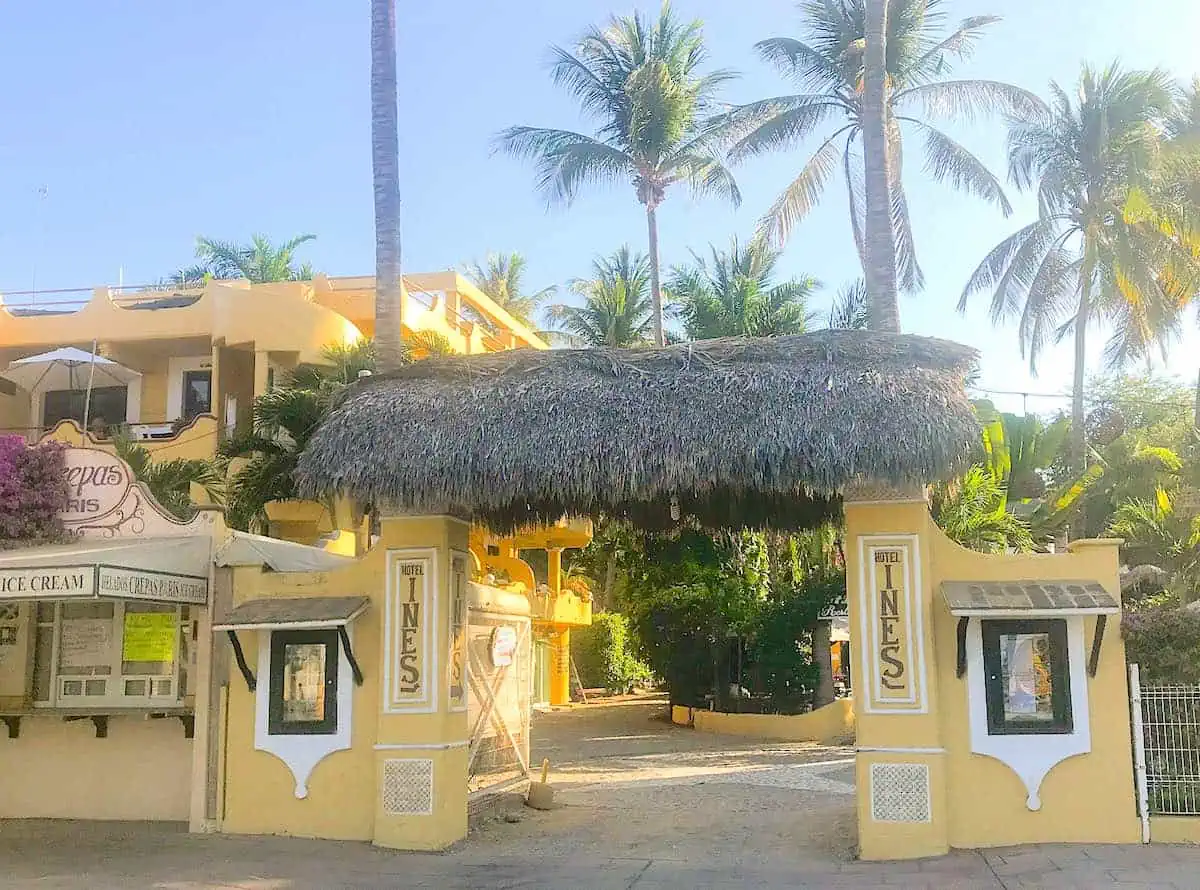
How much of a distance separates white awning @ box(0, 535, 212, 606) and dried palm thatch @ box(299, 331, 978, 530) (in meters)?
1.41

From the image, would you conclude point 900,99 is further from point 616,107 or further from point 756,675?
point 756,675

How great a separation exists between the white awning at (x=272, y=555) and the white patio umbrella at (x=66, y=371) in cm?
831

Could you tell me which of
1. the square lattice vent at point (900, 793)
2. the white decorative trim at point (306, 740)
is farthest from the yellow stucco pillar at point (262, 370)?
the square lattice vent at point (900, 793)

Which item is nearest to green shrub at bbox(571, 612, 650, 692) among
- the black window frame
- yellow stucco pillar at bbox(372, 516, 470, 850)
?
the black window frame

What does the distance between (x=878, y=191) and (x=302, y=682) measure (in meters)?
9.86

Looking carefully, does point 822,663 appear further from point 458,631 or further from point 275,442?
point 458,631

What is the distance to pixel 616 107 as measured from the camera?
25422 millimetres

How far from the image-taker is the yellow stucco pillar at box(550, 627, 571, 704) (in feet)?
102

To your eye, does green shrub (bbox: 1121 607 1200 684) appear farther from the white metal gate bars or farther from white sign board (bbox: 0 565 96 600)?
white sign board (bbox: 0 565 96 600)

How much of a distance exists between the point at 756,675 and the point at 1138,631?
14932mm

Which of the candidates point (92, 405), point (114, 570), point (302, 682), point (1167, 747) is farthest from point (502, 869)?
point (92, 405)

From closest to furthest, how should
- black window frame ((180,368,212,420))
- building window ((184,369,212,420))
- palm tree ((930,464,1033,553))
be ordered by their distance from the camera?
1. palm tree ((930,464,1033,553))
2. black window frame ((180,368,212,420))
3. building window ((184,369,212,420))

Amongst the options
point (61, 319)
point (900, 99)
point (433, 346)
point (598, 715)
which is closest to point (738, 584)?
point (598, 715)

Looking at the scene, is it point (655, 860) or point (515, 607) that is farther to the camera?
point (515, 607)
